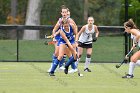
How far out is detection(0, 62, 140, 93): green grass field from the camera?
14.7 metres

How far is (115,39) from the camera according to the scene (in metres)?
27.5

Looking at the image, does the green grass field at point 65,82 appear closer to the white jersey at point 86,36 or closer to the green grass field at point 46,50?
the white jersey at point 86,36

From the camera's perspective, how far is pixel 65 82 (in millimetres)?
16641

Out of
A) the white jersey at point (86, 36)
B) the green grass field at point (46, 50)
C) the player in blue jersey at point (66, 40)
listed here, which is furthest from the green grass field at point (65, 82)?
the green grass field at point (46, 50)

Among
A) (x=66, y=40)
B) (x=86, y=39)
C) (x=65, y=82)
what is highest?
(x=66, y=40)

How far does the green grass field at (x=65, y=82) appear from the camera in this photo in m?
14.7

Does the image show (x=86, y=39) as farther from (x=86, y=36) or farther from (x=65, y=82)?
(x=65, y=82)

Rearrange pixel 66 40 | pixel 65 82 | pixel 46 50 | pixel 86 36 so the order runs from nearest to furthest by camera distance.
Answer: pixel 65 82 < pixel 66 40 < pixel 86 36 < pixel 46 50

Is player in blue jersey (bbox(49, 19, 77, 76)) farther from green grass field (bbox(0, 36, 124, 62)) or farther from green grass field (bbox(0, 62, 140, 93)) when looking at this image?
green grass field (bbox(0, 36, 124, 62))

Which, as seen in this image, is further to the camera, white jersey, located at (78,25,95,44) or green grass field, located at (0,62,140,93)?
white jersey, located at (78,25,95,44)

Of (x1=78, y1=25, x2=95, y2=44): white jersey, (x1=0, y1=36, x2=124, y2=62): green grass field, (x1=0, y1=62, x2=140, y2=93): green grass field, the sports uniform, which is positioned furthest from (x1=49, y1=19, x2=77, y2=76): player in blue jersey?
(x1=0, y1=36, x2=124, y2=62): green grass field

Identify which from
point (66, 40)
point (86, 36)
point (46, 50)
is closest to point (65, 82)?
A: point (66, 40)

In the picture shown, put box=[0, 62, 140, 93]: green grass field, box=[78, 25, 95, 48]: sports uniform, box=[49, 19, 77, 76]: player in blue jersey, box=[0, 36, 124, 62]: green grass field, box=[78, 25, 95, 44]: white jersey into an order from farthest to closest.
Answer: box=[0, 36, 124, 62]: green grass field → box=[78, 25, 95, 48]: sports uniform → box=[78, 25, 95, 44]: white jersey → box=[49, 19, 77, 76]: player in blue jersey → box=[0, 62, 140, 93]: green grass field

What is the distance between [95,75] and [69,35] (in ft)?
5.39
